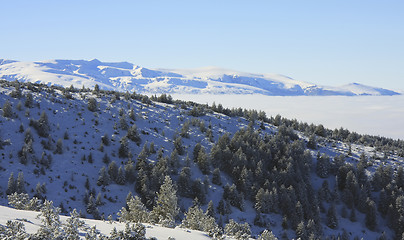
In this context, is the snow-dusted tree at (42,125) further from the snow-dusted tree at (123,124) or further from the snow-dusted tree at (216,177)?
the snow-dusted tree at (216,177)

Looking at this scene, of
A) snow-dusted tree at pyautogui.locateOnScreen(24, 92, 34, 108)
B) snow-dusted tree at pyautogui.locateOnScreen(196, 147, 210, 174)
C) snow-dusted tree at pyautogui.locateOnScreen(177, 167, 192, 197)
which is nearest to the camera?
snow-dusted tree at pyautogui.locateOnScreen(177, 167, 192, 197)

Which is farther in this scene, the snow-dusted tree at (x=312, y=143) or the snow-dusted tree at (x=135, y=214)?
the snow-dusted tree at (x=312, y=143)

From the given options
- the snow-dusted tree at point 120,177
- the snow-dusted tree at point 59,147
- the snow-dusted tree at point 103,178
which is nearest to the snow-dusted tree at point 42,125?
the snow-dusted tree at point 59,147

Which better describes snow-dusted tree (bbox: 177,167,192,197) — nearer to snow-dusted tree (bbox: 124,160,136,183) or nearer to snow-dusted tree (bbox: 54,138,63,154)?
Answer: snow-dusted tree (bbox: 124,160,136,183)

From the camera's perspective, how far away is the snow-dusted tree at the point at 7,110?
71.4 meters

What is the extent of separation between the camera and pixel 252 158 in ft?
265

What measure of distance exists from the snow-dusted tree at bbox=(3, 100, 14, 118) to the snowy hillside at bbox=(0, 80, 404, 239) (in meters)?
0.25

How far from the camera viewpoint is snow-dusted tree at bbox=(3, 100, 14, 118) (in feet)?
234

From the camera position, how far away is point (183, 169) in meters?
70.1

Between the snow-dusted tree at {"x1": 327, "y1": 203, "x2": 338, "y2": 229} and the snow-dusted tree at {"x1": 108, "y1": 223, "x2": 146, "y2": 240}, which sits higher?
the snow-dusted tree at {"x1": 108, "y1": 223, "x2": 146, "y2": 240}

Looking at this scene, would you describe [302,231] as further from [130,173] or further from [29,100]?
[29,100]

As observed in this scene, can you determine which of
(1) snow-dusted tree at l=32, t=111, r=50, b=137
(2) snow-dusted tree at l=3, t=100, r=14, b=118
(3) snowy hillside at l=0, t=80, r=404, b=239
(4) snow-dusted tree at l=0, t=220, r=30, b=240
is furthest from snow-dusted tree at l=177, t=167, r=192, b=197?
(4) snow-dusted tree at l=0, t=220, r=30, b=240

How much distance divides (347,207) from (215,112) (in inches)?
2260

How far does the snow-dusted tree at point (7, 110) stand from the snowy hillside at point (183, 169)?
0.25 metres
